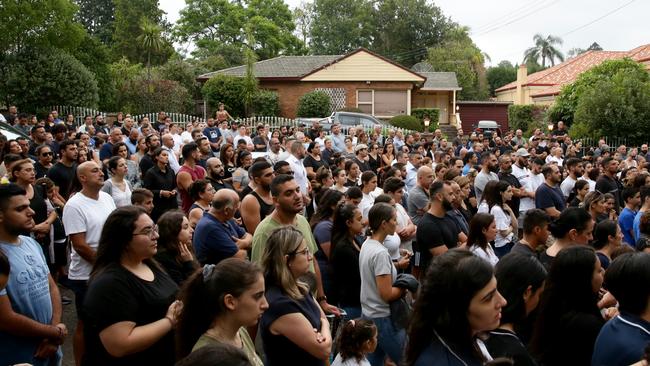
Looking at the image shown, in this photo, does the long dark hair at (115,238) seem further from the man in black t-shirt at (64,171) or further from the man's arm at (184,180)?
the man in black t-shirt at (64,171)

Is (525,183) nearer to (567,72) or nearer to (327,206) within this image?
(327,206)

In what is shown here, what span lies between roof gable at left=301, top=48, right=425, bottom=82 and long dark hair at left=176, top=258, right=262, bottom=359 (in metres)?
35.4

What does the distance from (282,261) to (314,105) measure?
107ft

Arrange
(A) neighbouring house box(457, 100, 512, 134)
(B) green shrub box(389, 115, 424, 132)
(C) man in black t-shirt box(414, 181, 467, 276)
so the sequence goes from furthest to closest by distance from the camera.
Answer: (A) neighbouring house box(457, 100, 512, 134), (B) green shrub box(389, 115, 424, 132), (C) man in black t-shirt box(414, 181, 467, 276)

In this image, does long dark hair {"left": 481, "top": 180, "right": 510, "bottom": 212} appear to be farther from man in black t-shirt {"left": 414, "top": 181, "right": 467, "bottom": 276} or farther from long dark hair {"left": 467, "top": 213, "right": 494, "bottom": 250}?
long dark hair {"left": 467, "top": 213, "right": 494, "bottom": 250}

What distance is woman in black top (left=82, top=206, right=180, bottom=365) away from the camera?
3676mm

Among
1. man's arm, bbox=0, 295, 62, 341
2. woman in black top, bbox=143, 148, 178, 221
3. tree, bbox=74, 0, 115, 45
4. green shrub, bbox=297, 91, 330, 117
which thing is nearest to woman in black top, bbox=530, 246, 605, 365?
man's arm, bbox=0, 295, 62, 341

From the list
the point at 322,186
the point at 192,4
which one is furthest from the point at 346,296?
the point at 192,4

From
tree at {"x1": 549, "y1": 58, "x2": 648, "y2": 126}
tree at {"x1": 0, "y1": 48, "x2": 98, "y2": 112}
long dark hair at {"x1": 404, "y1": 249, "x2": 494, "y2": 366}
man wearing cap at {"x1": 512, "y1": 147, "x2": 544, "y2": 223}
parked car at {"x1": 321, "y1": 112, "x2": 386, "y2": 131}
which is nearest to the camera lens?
long dark hair at {"x1": 404, "y1": 249, "x2": 494, "y2": 366}

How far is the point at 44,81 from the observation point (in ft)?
88.3

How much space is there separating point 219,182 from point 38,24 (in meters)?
23.1

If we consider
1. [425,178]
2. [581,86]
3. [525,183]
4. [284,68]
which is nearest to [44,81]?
[284,68]

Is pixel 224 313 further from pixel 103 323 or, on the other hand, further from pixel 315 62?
pixel 315 62

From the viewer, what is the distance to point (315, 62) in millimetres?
41656
